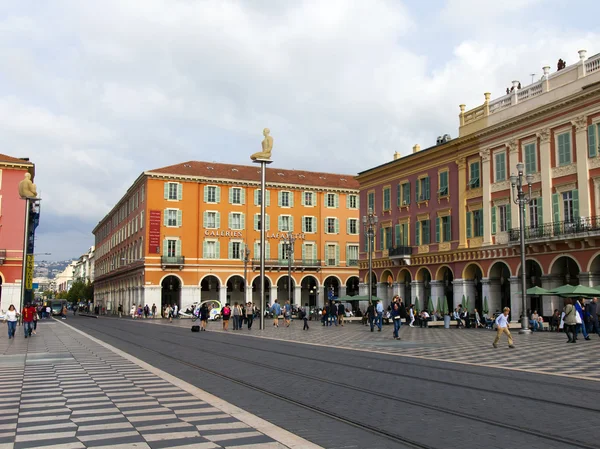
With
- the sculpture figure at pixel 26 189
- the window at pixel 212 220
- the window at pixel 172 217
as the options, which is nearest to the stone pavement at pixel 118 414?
the sculpture figure at pixel 26 189

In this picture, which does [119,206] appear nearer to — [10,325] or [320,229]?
[320,229]

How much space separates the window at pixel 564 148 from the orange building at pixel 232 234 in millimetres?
41033

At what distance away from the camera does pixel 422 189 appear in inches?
2018

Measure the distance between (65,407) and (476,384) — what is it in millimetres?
7439

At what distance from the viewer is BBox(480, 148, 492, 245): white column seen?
144 ft

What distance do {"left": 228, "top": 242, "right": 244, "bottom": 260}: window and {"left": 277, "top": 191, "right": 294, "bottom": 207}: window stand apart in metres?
7.36

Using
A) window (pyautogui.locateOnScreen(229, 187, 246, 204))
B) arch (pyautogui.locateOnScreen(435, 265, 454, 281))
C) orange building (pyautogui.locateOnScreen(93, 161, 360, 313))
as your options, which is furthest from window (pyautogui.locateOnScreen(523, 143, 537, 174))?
window (pyautogui.locateOnScreen(229, 187, 246, 204))

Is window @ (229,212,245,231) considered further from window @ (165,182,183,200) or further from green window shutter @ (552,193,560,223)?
green window shutter @ (552,193,560,223)

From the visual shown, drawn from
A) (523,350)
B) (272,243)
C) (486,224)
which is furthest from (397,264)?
(523,350)

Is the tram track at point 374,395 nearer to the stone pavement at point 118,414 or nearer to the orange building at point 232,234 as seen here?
the stone pavement at point 118,414

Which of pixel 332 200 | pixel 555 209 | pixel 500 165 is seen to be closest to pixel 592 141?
pixel 555 209

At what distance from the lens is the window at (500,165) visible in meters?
43.0

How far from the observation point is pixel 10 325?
28.0m

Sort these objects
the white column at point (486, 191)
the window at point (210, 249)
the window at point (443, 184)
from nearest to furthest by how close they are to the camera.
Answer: the white column at point (486, 191), the window at point (443, 184), the window at point (210, 249)
